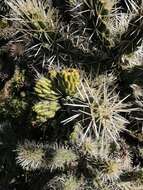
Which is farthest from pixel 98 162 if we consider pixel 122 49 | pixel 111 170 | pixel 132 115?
pixel 122 49

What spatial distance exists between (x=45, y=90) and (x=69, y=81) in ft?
0.77

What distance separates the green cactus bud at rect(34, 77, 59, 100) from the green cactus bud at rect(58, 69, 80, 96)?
0.26 ft

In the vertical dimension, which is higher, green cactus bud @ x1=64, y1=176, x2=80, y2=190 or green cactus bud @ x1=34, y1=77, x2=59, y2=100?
green cactus bud @ x1=34, y1=77, x2=59, y2=100

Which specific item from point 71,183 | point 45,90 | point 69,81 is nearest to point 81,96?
point 69,81

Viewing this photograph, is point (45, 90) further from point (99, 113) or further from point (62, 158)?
point (62, 158)

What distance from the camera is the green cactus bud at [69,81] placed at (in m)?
3.03

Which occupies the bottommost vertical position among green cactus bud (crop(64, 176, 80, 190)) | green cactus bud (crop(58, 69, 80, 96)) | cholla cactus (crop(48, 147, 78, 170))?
green cactus bud (crop(64, 176, 80, 190))

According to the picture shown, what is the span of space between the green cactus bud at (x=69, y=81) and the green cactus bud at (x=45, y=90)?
0.08m

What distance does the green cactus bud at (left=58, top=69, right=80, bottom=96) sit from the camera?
303 cm

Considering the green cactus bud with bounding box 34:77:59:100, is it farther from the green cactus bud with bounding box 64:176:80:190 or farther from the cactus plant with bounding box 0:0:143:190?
the green cactus bud with bounding box 64:176:80:190

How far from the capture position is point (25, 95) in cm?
457

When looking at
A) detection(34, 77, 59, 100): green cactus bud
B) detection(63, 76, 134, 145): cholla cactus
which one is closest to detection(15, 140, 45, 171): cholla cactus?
detection(34, 77, 59, 100): green cactus bud

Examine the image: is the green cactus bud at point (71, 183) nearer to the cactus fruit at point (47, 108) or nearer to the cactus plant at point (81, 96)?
the cactus plant at point (81, 96)

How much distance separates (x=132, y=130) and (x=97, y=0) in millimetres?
1587
